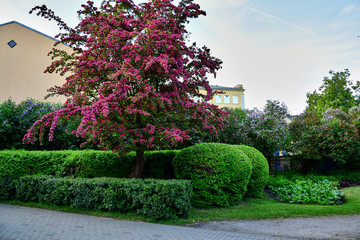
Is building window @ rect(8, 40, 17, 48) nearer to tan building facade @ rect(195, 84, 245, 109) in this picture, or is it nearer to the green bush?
the green bush

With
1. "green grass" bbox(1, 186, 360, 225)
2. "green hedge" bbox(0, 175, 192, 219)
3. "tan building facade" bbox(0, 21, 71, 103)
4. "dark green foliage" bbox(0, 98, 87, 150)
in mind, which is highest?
"tan building facade" bbox(0, 21, 71, 103)

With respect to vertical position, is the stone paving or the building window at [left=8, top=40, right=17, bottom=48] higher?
the building window at [left=8, top=40, right=17, bottom=48]

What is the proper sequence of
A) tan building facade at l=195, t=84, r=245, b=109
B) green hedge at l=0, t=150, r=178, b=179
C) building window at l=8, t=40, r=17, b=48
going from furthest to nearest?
tan building facade at l=195, t=84, r=245, b=109
building window at l=8, t=40, r=17, b=48
green hedge at l=0, t=150, r=178, b=179

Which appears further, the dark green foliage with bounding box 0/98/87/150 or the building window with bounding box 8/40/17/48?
the building window with bounding box 8/40/17/48

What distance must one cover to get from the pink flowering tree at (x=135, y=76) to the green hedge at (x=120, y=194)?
44.8 inches

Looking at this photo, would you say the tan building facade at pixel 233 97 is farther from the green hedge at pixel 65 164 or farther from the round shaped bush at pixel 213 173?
the round shaped bush at pixel 213 173

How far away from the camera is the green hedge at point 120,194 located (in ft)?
21.5

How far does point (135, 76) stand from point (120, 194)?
3113mm

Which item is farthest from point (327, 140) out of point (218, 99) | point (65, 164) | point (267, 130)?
point (218, 99)

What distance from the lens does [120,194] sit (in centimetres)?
700

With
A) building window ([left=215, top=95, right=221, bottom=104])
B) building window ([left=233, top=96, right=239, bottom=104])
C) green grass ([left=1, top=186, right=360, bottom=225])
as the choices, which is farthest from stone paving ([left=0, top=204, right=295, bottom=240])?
building window ([left=233, top=96, right=239, bottom=104])

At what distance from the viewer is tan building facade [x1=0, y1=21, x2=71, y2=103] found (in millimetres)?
18297

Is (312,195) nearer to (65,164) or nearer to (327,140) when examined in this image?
(327,140)

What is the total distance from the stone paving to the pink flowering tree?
6.57ft
